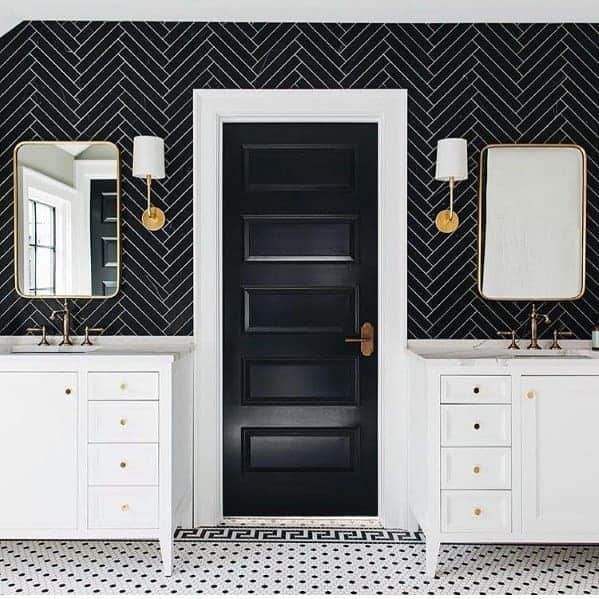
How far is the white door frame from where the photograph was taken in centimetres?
354

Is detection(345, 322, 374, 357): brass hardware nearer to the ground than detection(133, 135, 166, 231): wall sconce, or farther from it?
nearer to the ground

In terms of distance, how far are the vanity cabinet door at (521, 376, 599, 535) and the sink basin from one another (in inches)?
76.6

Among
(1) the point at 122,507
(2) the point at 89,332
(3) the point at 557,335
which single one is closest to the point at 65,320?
(2) the point at 89,332

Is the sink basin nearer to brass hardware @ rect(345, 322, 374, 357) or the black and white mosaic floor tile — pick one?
the black and white mosaic floor tile

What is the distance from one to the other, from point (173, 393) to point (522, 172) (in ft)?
6.26

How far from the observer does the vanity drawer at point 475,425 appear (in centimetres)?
299

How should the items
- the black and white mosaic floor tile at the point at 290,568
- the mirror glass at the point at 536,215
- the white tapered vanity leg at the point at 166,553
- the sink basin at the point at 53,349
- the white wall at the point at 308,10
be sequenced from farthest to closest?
1. the mirror glass at the point at 536,215
2. the sink basin at the point at 53,349
3. the white wall at the point at 308,10
4. the white tapered vanity leg at the point at 166,553
5. the black and white mosaic floor tile at the point at 290,568

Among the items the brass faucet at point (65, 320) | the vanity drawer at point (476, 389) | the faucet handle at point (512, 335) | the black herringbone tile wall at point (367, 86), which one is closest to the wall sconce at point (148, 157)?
the black herringbone tile wall at point (367, 86)

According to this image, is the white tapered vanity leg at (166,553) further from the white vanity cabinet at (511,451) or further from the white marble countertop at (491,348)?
the white marble countertop at (491,348)

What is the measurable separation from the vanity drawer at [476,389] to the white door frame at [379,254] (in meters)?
0.56

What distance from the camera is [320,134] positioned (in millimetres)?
3617

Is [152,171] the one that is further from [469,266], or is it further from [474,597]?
[474,597]

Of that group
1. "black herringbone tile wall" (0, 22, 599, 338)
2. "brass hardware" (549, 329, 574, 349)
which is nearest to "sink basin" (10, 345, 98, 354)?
"black herringbone tile wall" (0, 22, 599, 338)

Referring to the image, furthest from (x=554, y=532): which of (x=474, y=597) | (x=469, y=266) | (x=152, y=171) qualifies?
(x=152, y=171)
